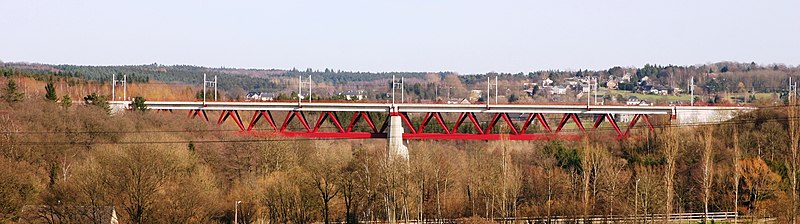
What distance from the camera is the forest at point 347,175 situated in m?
50.0

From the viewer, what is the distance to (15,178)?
163 ft

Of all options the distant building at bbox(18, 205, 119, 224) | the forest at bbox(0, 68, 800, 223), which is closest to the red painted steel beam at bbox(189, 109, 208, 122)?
the forest at bbox(0, 68, 800, 223)

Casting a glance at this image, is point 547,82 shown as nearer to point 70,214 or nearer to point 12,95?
point 12,95

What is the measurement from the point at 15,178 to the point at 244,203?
10966mm

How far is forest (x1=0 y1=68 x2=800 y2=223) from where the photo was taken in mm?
50031

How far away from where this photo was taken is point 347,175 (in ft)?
201

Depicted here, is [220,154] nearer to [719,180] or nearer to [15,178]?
[15,178]

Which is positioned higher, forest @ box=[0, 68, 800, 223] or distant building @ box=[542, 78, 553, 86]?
distant building @ box=[542, 78, 553, 86]

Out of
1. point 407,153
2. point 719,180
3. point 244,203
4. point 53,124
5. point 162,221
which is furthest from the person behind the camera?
point 407,153

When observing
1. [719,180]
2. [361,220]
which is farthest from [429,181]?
[719,180]

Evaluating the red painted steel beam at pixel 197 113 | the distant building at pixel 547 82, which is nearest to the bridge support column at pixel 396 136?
the red painted steel beam at pixel 197 113

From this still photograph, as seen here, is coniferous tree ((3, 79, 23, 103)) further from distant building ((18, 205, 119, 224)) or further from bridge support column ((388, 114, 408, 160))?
distant building ((18, 205, 119, 224))

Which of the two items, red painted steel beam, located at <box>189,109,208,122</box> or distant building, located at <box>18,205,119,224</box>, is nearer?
distant building, located at <box>18,205,119,224</box>

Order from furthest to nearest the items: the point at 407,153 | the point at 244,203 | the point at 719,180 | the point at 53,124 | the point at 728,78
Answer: the point at 728,78
the point at 407,153
the point at 53,124
the point at 719,180
the point at 244,203
